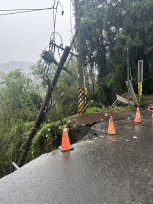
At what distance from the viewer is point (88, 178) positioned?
116 inches

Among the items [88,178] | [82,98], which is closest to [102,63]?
[82,98]

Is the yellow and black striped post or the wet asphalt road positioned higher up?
the yellow and black striped post

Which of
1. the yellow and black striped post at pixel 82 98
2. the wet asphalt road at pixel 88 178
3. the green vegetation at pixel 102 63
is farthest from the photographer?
the green vegetation at pixel 102 63

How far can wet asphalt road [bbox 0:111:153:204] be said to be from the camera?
243cm

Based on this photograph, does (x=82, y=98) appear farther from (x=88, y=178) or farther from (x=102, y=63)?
(x=102, y=63)

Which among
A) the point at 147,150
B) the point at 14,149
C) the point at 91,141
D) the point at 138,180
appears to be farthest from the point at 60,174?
the point at 14,149

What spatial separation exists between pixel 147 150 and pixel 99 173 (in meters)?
1.75

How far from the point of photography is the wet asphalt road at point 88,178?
2.43 meters

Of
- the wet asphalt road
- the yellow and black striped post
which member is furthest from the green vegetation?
the wet asphalt road

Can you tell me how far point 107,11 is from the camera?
15680 mm

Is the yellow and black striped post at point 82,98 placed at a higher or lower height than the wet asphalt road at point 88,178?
higher

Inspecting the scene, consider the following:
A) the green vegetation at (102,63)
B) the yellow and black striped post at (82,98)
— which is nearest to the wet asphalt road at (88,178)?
the yellow and black striped post at (82,98)

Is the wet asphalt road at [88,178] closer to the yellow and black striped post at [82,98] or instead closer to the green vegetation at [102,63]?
the yellow and black striped post at [82,98]

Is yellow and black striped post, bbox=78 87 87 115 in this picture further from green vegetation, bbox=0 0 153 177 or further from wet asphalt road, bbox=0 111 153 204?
wet asphalt road, bbox=0 111 153 204
